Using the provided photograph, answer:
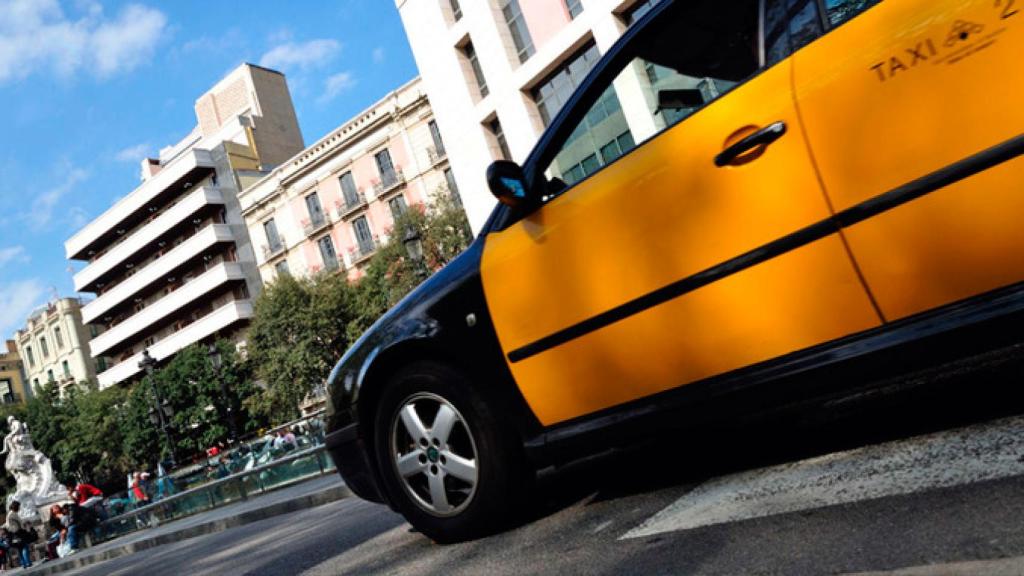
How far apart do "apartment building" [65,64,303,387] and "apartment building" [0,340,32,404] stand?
16446 mm

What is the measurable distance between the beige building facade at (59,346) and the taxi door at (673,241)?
63.4m

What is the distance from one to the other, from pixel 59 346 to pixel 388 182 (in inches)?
1605

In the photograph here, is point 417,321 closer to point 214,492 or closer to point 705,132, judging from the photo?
point 705,132

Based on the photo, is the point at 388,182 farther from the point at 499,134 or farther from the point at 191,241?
the point at 191,241

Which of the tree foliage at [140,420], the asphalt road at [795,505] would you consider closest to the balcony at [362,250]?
the tree foliage at [140,420]

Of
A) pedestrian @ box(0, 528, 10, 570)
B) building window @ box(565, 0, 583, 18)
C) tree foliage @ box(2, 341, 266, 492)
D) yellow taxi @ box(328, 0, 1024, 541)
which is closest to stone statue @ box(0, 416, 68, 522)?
pedestrian @ box(0, 528, 10, 570)

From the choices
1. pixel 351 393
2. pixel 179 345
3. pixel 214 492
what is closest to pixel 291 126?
pixel 179 345

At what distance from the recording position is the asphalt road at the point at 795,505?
167 centimetres

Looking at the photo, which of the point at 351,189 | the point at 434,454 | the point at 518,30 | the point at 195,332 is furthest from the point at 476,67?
the point at 195,332

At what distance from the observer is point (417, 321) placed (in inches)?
120

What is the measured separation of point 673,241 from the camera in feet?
7.77

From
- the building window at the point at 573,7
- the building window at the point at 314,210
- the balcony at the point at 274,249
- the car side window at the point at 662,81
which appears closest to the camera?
the car side window at the point at 662,81

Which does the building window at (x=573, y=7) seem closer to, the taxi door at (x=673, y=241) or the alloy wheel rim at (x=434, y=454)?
the taxi door at (x=673, y=241)

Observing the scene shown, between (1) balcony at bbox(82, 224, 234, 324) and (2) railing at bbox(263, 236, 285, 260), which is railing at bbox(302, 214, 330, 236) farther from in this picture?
(1) balcony at bbox(82, 224, 234, 324)
